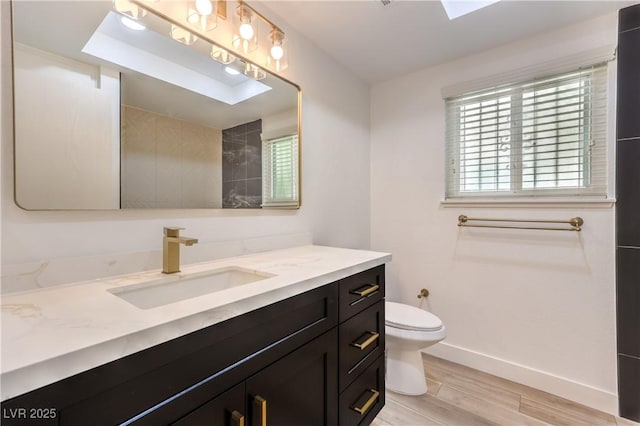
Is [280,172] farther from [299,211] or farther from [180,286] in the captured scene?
[180,286]

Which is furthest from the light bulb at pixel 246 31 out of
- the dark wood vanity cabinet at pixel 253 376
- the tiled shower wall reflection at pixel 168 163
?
the dark wood vanity cabinet at pixel 253 376

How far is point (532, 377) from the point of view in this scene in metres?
1.83

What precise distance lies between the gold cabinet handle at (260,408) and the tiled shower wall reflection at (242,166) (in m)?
0.87

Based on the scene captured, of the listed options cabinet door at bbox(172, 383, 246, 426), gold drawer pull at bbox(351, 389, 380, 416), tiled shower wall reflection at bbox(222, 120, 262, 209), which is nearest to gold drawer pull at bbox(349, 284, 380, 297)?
gold drawer pull at bbox(351, 389, 380, 416)

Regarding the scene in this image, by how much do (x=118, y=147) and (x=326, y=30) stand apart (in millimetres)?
1380

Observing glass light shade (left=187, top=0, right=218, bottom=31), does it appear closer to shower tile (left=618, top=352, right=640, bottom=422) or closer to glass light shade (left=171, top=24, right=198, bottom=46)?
glass light shade (left=171, top=24, right=198, bottom=46)

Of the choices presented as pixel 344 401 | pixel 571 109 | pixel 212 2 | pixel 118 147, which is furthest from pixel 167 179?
pixel 571 109

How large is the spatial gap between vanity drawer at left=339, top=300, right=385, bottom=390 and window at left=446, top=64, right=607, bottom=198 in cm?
123

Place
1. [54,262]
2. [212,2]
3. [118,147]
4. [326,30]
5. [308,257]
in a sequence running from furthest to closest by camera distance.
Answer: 1. [326,30]
2. [308,257]
3. [212,2]
4. [118,147]
5. [54,262]

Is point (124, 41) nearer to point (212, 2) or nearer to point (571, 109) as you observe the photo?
point (212, 2)

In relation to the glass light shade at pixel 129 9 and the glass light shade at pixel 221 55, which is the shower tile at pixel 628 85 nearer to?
the glass light shade at pixel 221 55

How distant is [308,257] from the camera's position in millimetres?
1359

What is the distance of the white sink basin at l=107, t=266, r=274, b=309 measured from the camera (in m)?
0.92

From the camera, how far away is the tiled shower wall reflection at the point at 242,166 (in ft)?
4.55
